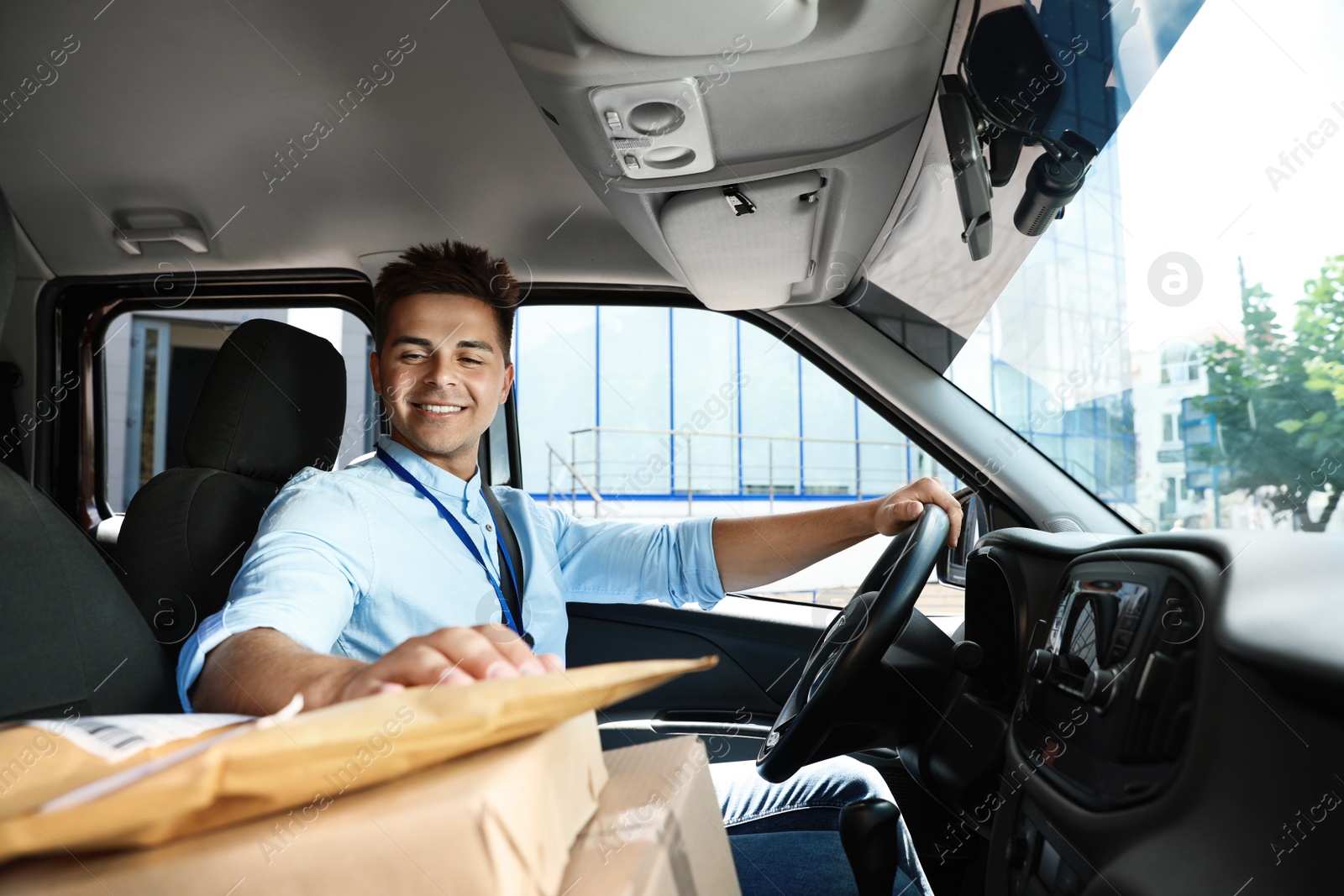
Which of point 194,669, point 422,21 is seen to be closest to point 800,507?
point 194,669

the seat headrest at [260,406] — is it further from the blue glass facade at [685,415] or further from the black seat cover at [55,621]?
the blue glass facade at [685,415]

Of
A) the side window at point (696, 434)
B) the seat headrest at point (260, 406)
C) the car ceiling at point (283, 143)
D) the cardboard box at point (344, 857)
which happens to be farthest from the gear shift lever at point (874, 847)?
the car ceiling at point (283, 143)

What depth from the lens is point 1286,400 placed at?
94cm

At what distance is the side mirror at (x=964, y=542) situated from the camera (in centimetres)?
143

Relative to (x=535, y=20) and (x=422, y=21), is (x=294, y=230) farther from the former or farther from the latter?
(x=535, y=20)

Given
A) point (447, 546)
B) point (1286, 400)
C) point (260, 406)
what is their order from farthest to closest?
point (260, 406), point (447, 546), point (1286, 400)

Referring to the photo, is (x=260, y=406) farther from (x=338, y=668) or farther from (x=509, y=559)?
(x=338, y=668)

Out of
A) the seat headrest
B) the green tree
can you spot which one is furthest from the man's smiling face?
the green tree

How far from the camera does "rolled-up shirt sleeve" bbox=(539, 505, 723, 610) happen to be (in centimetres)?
149

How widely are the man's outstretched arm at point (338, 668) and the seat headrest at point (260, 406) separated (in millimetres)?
673

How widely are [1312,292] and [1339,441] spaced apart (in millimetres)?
157

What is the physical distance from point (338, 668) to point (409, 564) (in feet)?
2.03

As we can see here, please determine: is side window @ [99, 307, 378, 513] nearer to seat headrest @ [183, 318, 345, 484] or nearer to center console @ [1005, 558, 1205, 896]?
seat headrest @ [183, 318, 345, 484]

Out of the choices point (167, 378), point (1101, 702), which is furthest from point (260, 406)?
point (167, 378)
